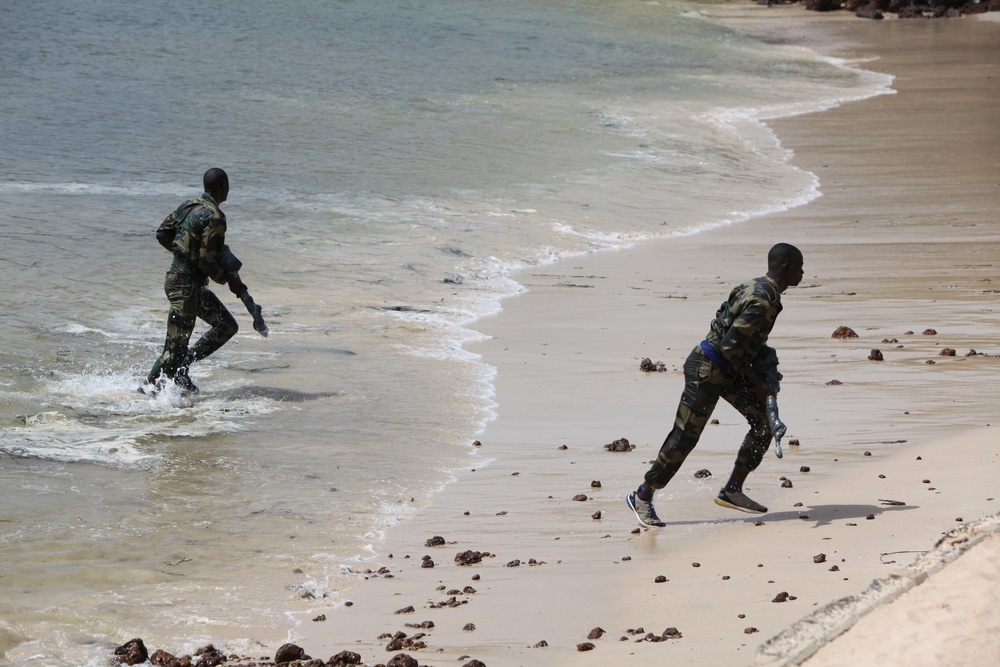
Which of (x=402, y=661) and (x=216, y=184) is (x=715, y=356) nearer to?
(x=402, y=661)

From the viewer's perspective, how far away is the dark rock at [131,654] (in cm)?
526

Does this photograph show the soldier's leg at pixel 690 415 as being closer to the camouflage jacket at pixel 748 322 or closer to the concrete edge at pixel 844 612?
the camouflage jacket at pixel 748 322

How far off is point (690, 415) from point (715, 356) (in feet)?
1.04

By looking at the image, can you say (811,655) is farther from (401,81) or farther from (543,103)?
(401,81)

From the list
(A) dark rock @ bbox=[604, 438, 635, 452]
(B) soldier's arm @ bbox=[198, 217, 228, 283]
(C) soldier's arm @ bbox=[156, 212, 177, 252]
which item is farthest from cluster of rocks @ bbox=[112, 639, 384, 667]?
(C) soldier's arm @ bbox=[156, 212, 177, 252]

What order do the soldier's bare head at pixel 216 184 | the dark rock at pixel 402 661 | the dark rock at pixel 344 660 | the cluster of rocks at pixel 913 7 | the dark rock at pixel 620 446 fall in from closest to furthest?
Answer: the dark rock at pixel 402 661, the dark rock at pixel 344 660, the dark rock at pixel 620 446, the soldier's bare head at pixel 216 184, the cluster of rocks at pixel 913 7

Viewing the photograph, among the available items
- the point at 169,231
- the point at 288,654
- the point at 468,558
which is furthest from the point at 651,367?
the point at 288,654

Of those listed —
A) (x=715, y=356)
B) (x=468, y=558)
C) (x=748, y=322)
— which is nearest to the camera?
(x=468, y=558)

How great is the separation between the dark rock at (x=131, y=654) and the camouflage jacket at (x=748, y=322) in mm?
2939

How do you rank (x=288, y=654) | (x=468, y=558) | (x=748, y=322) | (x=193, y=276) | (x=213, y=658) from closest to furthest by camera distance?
(x=288, y=654) → (x=213, y=658) → (x=468, y=558) → (x=748, y=322) → (x=193, y=276)

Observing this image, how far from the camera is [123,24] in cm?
3619

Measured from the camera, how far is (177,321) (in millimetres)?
9562

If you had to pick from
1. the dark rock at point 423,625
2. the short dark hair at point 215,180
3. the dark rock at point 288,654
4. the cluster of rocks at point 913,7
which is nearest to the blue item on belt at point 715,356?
the dark rock at point 423,625

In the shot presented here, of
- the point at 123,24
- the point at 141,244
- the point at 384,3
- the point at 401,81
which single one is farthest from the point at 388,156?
the point at 384,3
